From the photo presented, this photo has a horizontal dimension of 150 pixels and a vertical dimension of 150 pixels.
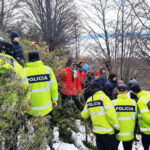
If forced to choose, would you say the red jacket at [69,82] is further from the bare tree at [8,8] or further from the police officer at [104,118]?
the bare tree at [8,8]

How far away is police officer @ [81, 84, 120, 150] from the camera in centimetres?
369

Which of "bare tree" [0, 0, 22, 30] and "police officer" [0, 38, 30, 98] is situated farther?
"bare tree" [0, 0, 22, 30]

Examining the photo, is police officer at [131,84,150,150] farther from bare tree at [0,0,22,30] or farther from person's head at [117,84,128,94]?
bare tree at [0,0,22,30]

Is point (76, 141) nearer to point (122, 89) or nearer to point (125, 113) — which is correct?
point (125, 113)

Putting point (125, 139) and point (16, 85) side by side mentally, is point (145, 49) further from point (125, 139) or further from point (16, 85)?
point (16, 85)

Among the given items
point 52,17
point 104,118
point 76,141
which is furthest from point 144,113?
point 52,17

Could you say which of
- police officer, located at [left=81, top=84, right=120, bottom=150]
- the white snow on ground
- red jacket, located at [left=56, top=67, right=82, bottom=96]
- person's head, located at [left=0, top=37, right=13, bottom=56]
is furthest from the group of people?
red jacket, located at [left=56, top=67, right=82, bottom=96]

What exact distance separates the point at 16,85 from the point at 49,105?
1.59 metres

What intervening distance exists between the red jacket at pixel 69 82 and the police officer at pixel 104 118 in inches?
68.1

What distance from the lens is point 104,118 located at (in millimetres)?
3750

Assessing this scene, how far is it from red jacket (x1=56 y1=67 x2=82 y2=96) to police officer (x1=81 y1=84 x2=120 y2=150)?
5.68ft

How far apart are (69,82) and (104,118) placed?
2.08m

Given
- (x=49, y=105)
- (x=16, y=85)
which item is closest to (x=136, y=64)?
(x=49, y=105)

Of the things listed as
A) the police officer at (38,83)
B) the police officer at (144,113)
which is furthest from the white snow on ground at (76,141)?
the police officer at (38,83)
